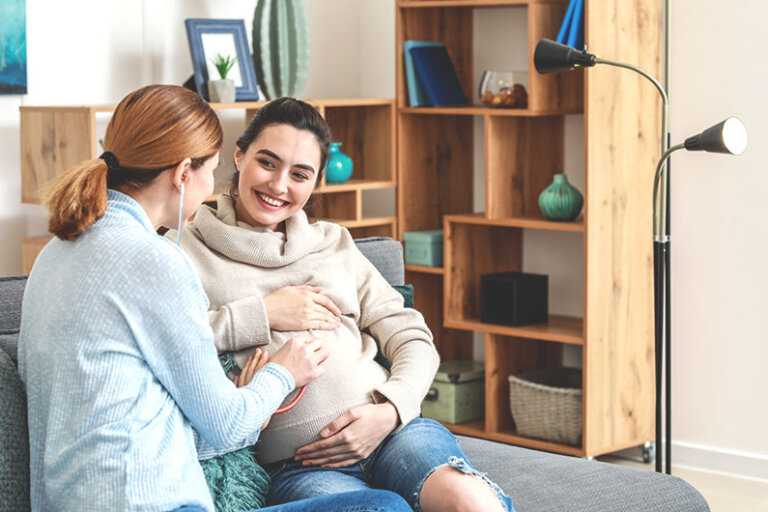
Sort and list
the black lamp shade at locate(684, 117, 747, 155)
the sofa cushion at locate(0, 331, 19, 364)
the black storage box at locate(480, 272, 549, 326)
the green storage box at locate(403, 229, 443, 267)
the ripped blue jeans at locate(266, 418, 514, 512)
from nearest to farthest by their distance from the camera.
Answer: the sofa cushion at locate(0, 331, 19, 364)
the ripped blue jeans at locate(266, 418, 514, 512)
the black lamp shade at locate(684, 117, 747, 155)
the black storage box at locate(480, 272, 549, 326)
the green storage box at locate(403, 229, 443, 267)

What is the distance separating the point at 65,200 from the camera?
66.4 inches

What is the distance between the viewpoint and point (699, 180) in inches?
146

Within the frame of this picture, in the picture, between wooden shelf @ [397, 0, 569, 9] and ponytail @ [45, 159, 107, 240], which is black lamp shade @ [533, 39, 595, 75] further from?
ponytail @ [45, 159, 107, 240]

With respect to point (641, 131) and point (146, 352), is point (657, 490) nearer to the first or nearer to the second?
point (146, 352)

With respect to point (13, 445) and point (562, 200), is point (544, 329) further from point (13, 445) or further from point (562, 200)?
point (13, 445)

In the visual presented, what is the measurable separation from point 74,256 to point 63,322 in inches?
4.2

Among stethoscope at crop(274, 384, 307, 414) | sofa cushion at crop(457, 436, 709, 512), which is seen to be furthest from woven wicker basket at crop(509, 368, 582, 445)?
stethoscope at crop(274, 384, 307, 414)

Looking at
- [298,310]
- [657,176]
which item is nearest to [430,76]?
[657,176]

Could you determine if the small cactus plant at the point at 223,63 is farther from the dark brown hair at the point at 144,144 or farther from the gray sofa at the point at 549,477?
the dark brown hair at the point at 144,144

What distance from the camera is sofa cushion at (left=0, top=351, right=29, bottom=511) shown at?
1.73m

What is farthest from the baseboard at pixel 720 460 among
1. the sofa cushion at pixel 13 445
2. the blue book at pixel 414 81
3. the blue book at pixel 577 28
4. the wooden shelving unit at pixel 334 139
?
the sofa cushion at pixel 13 445

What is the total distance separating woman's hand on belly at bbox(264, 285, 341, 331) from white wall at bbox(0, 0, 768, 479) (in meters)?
1.61

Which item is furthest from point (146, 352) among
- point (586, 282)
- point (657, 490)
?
point (586, 282)

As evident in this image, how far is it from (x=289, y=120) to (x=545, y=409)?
1.85 metres
